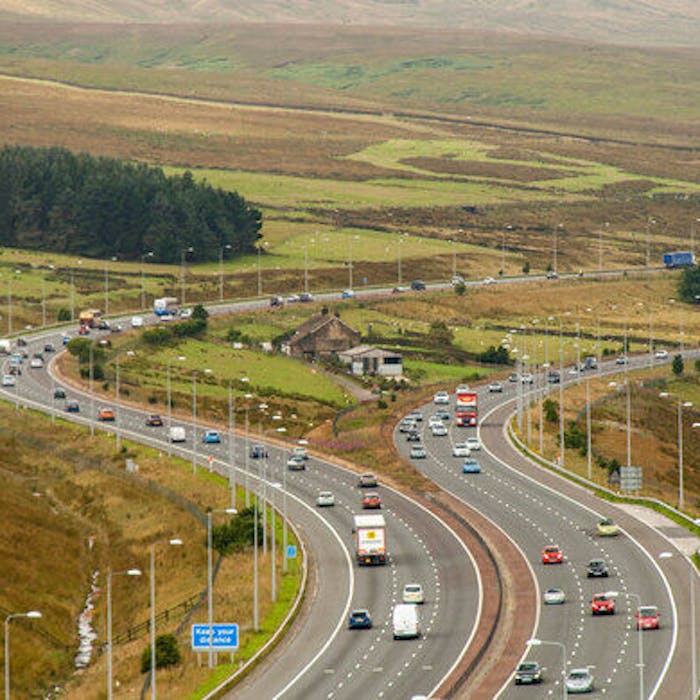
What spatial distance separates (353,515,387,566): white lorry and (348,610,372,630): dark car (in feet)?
50.9

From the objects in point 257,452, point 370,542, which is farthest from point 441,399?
point 370,542

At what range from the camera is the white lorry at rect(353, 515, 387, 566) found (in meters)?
125

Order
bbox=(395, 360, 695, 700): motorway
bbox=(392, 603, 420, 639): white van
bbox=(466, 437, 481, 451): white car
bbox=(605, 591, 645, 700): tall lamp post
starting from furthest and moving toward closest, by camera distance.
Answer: bbox=(466, 437, 481, 451): white car < bbox=(392, 603, 420, 639): white van < bbox=(395, 360, 695, 700): motorway < bbox=(605, 591, 645, 700): tall lamp post

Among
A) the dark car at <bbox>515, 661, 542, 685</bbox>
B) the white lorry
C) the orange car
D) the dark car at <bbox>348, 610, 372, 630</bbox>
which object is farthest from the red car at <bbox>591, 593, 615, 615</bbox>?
the orange car

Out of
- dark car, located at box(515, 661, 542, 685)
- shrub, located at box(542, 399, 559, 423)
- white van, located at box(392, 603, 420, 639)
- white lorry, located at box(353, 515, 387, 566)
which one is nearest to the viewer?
dark car, located at box(515, 661, 542, 685)

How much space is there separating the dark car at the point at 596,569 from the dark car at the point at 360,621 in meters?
16.6

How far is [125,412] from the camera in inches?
7520

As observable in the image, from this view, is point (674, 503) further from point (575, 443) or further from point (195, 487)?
point (195, 487)

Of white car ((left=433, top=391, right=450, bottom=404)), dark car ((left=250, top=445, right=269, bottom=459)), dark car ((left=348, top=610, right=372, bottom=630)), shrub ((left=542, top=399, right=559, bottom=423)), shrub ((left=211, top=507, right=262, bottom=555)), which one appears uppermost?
dark car ((left=348, top=610, right=372, bottom=630))

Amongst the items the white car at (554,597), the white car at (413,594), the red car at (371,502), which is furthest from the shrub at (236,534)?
the white car at (554,597)

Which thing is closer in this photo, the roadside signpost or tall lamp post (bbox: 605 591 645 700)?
tall lamp post (bbox: 605 591 645 700)

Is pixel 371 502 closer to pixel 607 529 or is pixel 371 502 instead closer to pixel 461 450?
pixel 607 529

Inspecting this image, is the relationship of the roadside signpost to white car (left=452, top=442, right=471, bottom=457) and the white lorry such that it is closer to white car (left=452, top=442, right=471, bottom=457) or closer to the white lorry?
the white lorry

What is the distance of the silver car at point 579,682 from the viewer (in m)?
92.5
